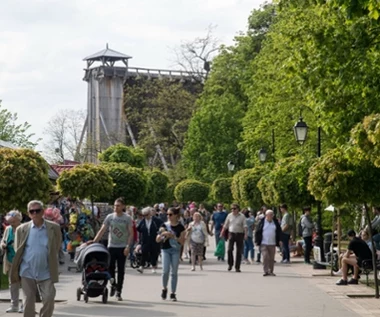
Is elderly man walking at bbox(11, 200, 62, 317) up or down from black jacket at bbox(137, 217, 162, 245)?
down

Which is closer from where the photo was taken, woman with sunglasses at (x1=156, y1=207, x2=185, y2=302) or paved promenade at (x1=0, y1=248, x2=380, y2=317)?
paved promenade at (x1=0, y1=248, x2=380, y2=317)

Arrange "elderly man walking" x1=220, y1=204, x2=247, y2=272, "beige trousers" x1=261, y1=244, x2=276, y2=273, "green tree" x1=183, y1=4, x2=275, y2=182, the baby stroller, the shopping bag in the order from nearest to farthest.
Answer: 1. the baby stroller
2. "beige trousers" x1=261, y1=244, x2=276, y2=273
3. "elderly man walking" x1=220, y1=204, x2=247, y2=272
4. the shopping bag
5. "green tree" x1=183, y1=4, x2=275, y2=182

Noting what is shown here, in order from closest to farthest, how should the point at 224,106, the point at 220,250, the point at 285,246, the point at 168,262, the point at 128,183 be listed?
1. the point at 168,262
2. the point at 285,246
3. the point at 220,250
4. the point at 128,183
5. the point at 224,106

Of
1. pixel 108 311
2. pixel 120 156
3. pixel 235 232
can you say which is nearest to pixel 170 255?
pixel 108 311

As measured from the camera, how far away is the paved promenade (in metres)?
17.8

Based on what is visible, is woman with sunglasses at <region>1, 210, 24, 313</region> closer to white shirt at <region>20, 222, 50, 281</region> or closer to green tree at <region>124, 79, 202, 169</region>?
white shirt at <region>20, 222, 50, 281</region>

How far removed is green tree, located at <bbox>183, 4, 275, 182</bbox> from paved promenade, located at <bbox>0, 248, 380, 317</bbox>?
45394mm

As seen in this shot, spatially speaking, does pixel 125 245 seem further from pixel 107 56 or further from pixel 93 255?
pixel 107 56

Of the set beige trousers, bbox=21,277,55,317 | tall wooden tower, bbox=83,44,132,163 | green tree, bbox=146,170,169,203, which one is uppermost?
tall wooden tower, bbox=83,44,132,163

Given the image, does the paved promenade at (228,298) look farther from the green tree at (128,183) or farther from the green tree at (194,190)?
the green tree at (194,190)

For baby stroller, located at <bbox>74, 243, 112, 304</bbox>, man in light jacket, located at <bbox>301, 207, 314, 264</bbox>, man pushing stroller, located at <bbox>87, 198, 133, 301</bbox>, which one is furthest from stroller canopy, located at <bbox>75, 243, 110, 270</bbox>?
man in light jacket, located at <bbox>301, 207, 314, 264</bbox>

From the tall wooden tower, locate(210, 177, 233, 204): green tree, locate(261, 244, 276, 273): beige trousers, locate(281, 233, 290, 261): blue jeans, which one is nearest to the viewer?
locate(261, 244, 276, 273): beige trousers

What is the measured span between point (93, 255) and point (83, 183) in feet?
54.8

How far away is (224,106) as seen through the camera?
75938mm
